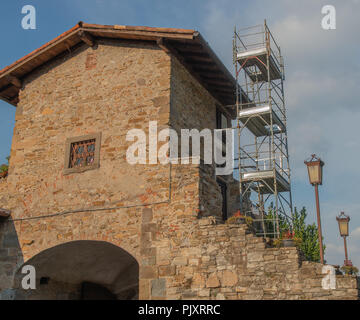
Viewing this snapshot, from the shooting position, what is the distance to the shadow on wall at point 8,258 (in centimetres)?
1040

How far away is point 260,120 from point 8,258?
27.7ft

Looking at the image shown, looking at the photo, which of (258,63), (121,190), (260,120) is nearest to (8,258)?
(121,190)

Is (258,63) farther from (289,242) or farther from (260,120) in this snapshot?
(289,242)

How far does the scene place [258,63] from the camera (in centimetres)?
1473

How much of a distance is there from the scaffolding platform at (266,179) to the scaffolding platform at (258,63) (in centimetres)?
372

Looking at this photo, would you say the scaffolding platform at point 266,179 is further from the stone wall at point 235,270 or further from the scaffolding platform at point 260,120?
the stone wall at point 235,270

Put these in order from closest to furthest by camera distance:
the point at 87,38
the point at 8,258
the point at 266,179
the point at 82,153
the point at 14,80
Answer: the point at 8,258 < the point at 82,153 < the point at 87,38 < the point at 14,80 < the point at 266,179

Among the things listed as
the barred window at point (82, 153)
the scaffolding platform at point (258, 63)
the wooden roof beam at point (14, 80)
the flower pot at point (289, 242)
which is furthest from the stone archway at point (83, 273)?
the scaffolding platform at point (258, 63)

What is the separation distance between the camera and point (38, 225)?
10.7 m

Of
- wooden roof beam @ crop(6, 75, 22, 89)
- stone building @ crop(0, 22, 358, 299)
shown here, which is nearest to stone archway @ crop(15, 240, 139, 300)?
stone building @ crop(0, 22, 358, 299)

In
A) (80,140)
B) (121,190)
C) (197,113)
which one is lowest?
(121,190)

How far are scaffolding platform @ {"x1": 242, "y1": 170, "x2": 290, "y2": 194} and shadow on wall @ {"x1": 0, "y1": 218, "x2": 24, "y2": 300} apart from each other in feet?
21.1

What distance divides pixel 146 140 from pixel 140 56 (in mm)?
2390
